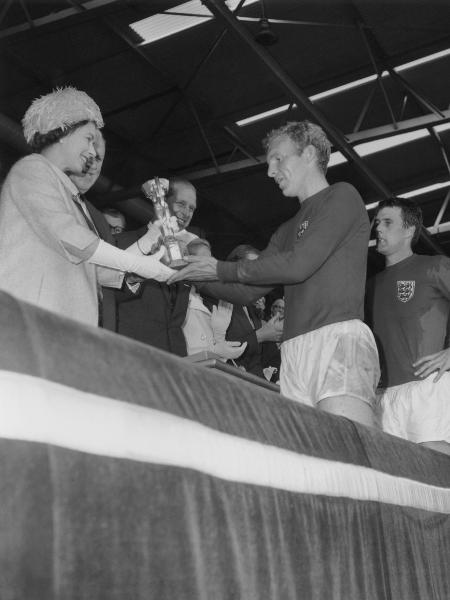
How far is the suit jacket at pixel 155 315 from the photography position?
320 centimetres

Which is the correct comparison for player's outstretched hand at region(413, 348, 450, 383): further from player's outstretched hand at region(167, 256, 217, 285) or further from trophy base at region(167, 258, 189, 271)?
trophy base at region(167, 258, 189, 271)

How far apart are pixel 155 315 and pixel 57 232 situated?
1213 millimetres

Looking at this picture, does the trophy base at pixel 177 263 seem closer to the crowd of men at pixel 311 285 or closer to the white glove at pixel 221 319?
the crowd of men at pixel 311 285

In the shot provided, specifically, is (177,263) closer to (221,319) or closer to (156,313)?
(156,313)

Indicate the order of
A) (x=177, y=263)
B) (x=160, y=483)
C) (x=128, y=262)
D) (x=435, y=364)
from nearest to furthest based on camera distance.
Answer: (x=160, y=483), (x=128, y=262), (x=177, y=263), (x=435, y=364)

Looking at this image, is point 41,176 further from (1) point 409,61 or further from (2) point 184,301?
(1) point 409,61

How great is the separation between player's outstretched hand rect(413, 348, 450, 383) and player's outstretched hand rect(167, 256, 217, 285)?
0.81m

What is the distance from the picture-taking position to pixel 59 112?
229 centimetres

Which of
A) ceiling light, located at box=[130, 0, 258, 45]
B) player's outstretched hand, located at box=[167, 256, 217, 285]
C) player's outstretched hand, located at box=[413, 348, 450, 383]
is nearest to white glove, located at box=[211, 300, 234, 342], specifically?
player's outstretched hand, located at box=[413, 348, 450, 383]

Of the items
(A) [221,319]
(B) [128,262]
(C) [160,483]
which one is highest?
(A) [221,319]

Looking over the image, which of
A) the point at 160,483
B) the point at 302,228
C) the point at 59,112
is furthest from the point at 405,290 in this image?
the point at 160,483

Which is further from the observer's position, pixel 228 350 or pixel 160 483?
pixel 228 350

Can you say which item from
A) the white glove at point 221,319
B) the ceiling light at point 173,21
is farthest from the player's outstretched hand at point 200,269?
the ceiling light at point 173,21

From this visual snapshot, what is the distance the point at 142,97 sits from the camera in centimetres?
809
